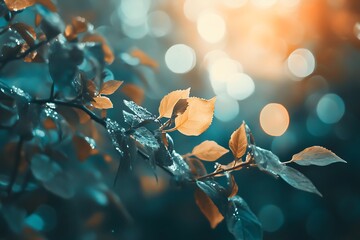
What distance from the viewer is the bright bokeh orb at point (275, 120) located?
79.7 inches

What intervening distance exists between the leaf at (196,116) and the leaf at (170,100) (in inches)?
0.5

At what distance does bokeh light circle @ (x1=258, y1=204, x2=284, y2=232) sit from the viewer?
6.49 ft

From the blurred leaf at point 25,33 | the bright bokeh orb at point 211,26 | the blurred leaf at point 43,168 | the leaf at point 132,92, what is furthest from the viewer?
the bright bokeh orb at point 211,26

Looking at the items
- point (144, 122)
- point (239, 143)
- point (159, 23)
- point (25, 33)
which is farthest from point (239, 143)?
point (159, 23)

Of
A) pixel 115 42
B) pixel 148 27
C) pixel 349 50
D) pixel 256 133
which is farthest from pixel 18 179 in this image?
pixel 148 27

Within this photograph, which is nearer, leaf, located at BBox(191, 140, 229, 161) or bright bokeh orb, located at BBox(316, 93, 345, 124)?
leaf, located at BBox(191, 140, 229, 161)

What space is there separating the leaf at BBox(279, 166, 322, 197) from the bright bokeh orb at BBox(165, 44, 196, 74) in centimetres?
148

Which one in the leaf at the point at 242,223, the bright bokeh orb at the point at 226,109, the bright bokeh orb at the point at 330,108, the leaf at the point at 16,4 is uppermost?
the leaf at the point at 16,4

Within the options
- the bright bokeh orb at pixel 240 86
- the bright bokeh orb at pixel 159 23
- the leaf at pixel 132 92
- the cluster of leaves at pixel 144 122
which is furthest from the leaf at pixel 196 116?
the bright bokeh orb at pixel 159 23

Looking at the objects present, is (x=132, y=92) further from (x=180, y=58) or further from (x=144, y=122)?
(x=180, y=58)

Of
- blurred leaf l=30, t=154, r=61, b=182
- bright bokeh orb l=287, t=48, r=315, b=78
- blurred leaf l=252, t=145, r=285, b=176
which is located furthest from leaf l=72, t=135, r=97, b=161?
bright bokeh orb l=287, t=48, r=315, b=78

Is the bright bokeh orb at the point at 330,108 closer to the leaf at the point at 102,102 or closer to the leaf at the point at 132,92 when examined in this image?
the leaf at the point at 132,92

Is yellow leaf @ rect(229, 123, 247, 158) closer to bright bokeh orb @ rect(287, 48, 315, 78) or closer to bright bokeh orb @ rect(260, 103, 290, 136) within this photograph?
bright bokeh orb @ rect(287, 48, 315, 78)

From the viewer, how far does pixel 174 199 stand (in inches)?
72.3
